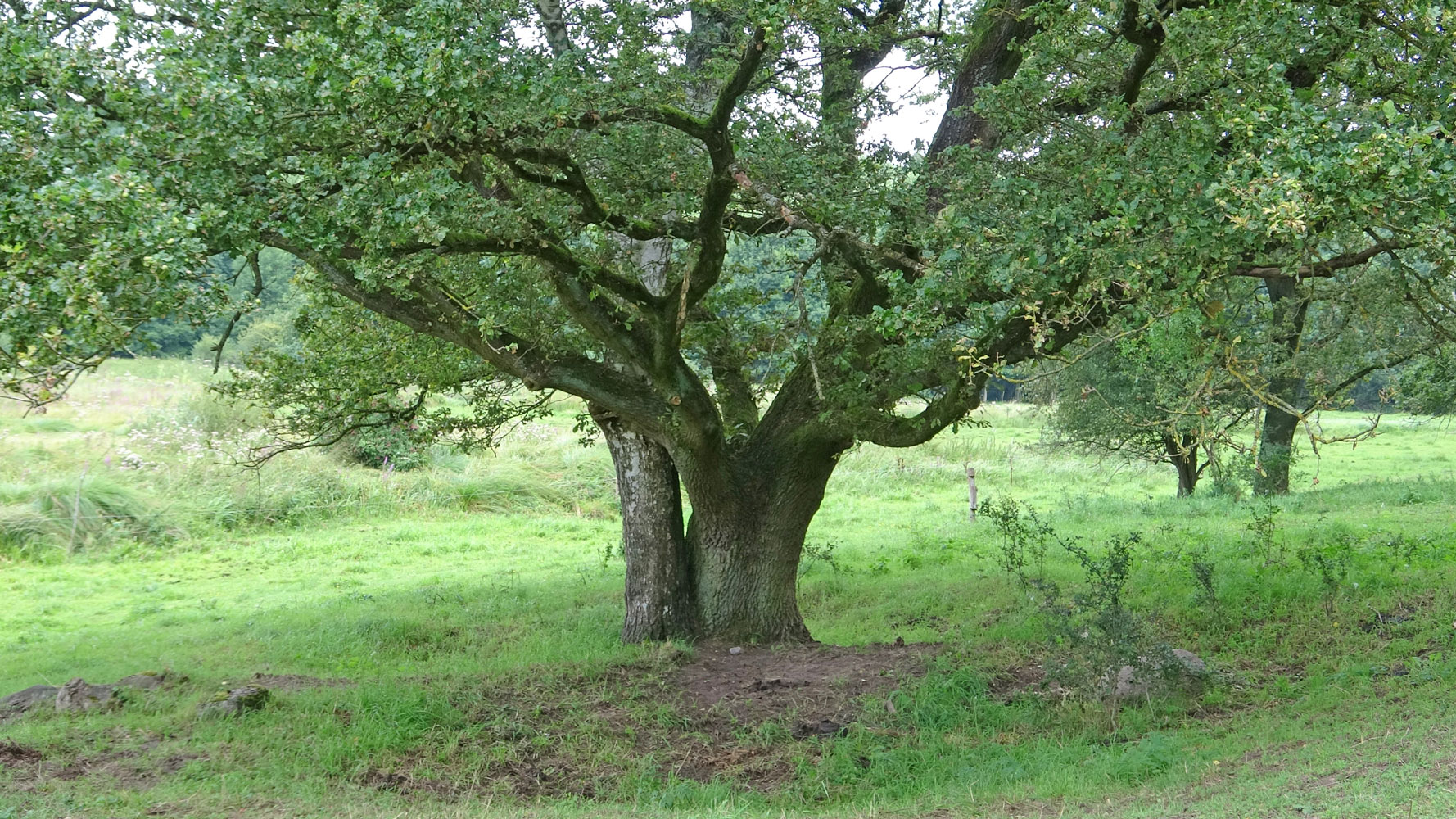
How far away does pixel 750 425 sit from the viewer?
434 inches

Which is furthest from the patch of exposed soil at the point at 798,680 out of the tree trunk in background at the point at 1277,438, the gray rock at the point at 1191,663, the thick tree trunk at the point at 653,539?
the tree trunk in background at the point at 1277,438

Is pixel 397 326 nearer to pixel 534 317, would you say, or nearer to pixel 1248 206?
pixel 534 317

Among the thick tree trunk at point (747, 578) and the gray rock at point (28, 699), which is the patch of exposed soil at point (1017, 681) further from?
the gray rock at point (28, 699)

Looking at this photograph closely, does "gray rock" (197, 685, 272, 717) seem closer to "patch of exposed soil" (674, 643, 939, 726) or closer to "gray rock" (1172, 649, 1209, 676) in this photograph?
"patch of exposed soil" (674, 643, 939, 726)

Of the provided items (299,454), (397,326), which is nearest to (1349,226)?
(397,326)

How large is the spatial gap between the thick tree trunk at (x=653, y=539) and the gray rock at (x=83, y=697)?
14.8 ft

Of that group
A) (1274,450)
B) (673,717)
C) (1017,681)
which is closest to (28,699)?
(673,717)

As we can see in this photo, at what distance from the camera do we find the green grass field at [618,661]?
663 cm

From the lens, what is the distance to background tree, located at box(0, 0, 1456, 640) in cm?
539

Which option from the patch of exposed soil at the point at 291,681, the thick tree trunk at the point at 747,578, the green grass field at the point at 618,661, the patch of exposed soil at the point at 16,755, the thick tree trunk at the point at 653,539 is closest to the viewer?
the green grass field at the point at 618,661

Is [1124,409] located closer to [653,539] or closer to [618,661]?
[653,539]

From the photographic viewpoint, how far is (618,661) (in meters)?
9.85

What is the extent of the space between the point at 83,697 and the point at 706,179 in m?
6.47

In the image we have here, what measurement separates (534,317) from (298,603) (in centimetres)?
766
